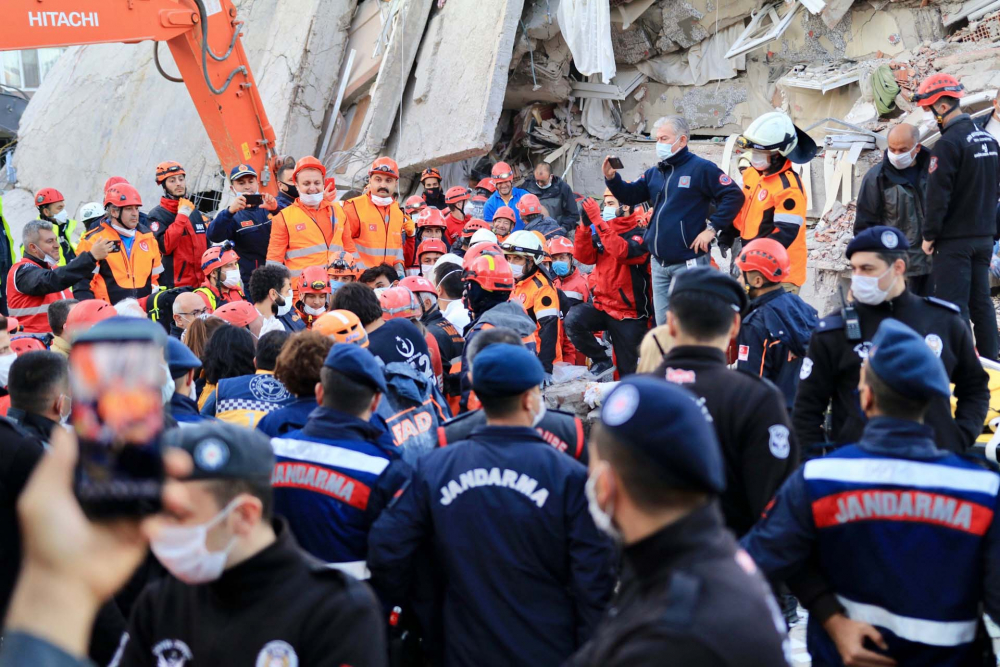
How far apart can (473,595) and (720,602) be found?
1.71 m

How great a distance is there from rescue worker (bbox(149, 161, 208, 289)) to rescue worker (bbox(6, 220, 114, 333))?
4.19ft

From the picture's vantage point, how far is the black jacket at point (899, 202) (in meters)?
8.30

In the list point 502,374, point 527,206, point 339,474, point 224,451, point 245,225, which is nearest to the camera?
point 224,451

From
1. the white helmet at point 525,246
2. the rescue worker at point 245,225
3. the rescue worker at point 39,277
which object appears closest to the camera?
the rescue worker at point 39,277

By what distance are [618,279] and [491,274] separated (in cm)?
287

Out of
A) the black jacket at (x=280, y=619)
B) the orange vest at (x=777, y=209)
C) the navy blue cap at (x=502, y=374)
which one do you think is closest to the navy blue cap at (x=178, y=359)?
the navy blue cap at (x=502, y=374)

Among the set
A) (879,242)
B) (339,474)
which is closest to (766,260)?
(879,242)

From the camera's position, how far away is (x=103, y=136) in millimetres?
18000

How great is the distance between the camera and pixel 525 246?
9.23 metres

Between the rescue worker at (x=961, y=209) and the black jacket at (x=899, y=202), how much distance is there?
468 millimetres

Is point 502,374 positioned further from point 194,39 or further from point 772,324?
point 194,39

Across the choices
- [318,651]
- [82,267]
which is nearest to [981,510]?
[318,651]

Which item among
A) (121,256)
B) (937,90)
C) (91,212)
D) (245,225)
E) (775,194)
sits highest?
(91,212)

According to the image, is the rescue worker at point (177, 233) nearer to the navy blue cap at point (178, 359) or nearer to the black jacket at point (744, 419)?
the navy blue cap at point (178, 359)
